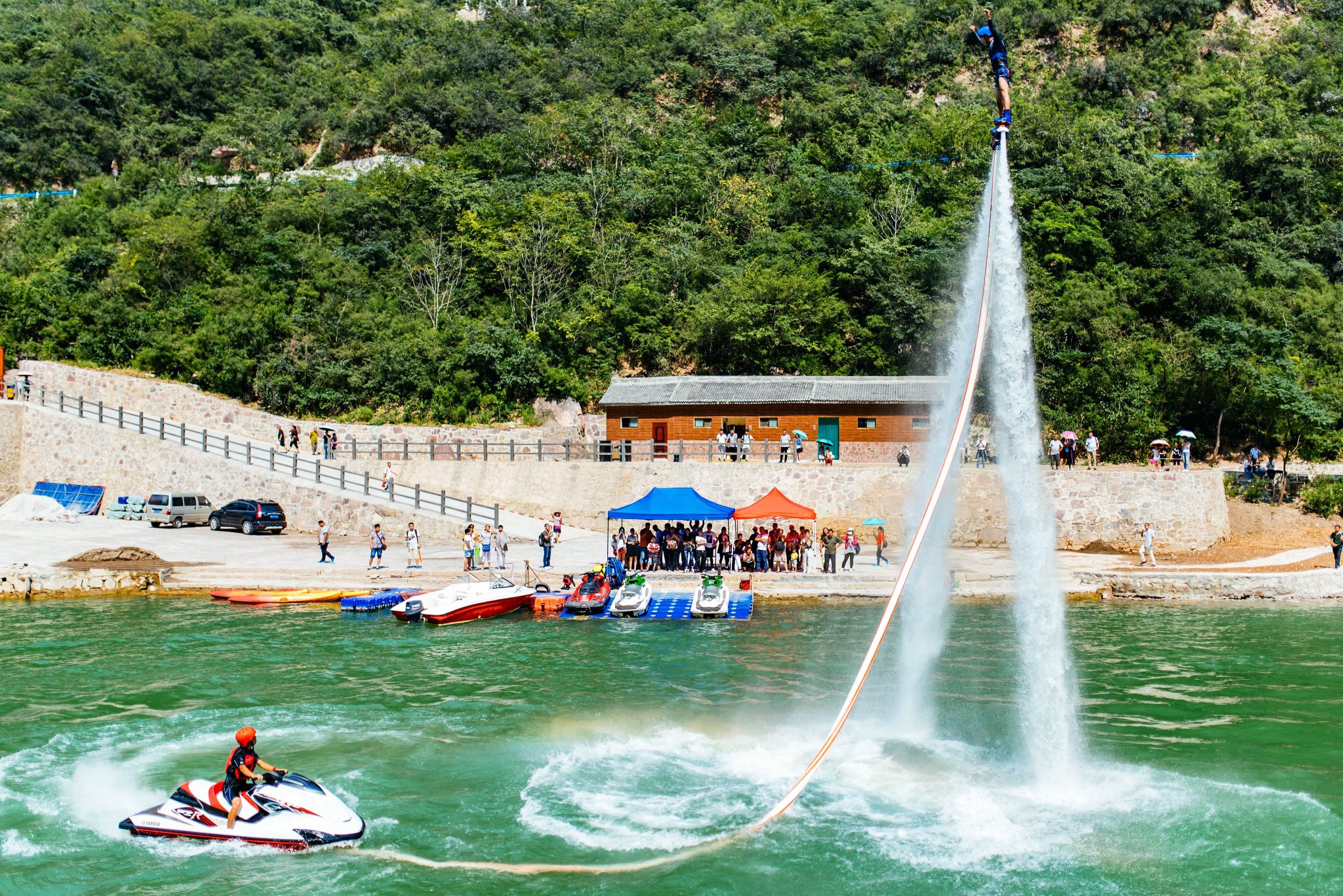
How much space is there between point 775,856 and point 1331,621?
19766 mm

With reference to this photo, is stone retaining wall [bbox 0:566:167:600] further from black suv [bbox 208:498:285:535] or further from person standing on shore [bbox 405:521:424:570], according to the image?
black suv [bbox 208:498:285:535]

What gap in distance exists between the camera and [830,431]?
41.9 m

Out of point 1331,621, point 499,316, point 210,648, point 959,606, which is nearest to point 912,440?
point 959,606

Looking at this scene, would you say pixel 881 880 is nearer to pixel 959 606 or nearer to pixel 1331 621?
pixel 959 606

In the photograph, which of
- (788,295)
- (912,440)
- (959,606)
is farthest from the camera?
(788,295)

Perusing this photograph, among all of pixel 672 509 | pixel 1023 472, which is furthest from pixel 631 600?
pixel 1023 472

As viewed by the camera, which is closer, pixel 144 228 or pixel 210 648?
pixel 210 648

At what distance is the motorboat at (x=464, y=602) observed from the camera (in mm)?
26672

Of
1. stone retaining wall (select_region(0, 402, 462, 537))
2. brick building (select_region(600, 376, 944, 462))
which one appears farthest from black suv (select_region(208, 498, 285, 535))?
brick building (select_region(600, 376, 944, 462))

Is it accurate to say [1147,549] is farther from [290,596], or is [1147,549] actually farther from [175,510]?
[175,510]

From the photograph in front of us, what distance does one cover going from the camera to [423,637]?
25.2 meters

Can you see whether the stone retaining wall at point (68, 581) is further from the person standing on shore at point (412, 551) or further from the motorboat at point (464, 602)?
the motorboat at point (464, 602)

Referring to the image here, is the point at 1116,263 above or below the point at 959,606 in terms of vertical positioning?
above

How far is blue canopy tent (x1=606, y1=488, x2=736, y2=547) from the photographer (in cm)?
3005
